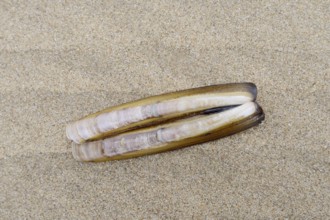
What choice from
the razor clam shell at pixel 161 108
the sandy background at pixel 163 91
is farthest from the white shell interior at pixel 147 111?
the sandy background at pixel 163 91

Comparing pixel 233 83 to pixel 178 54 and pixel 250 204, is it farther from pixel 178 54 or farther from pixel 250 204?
pixel 250 204

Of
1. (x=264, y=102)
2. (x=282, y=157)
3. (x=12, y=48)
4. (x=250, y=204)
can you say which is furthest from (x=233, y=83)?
(x=12, y=48)

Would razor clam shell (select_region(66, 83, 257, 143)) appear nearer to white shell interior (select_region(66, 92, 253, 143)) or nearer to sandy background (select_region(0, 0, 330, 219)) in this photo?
white shell interior (select_region(66, 92, 253, 143))

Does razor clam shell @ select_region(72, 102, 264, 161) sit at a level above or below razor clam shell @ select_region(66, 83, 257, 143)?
below

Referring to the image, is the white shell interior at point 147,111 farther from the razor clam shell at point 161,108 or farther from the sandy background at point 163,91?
the sandy background at point 163,91

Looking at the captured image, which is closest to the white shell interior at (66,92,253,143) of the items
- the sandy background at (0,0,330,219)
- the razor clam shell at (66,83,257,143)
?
the razor clam shell at (66,83,257,143)

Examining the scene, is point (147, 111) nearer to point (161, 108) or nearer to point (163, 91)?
point (161, 108)
